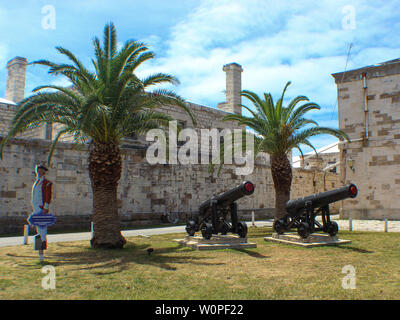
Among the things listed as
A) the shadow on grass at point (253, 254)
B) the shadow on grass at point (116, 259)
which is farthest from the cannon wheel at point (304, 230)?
the shadow on grass at point (116, 259)

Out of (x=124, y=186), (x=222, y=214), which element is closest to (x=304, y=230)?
(x=222, y=214)

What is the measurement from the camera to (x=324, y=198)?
9.28 metres

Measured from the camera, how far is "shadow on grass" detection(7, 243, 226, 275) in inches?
263

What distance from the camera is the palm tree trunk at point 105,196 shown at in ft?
29.4

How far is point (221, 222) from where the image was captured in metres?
9.70

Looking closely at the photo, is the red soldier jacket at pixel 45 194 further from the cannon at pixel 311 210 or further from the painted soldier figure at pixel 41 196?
the cannon at pixel 311 210

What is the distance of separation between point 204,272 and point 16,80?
19.3m

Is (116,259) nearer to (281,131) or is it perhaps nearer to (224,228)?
(224,228)

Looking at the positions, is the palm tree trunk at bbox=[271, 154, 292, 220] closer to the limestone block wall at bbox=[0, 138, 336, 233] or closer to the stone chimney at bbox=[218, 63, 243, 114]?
the limestone block wall at bbox=[0, 138, 336, 233]

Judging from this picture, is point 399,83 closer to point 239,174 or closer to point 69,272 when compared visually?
point 239,174

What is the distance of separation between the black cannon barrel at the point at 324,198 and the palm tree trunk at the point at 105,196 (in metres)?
4.93

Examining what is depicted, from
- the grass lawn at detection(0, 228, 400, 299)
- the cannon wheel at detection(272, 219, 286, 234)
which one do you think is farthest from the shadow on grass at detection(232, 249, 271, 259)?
the cannon wheel at detection(272, 219, 286, 234)
